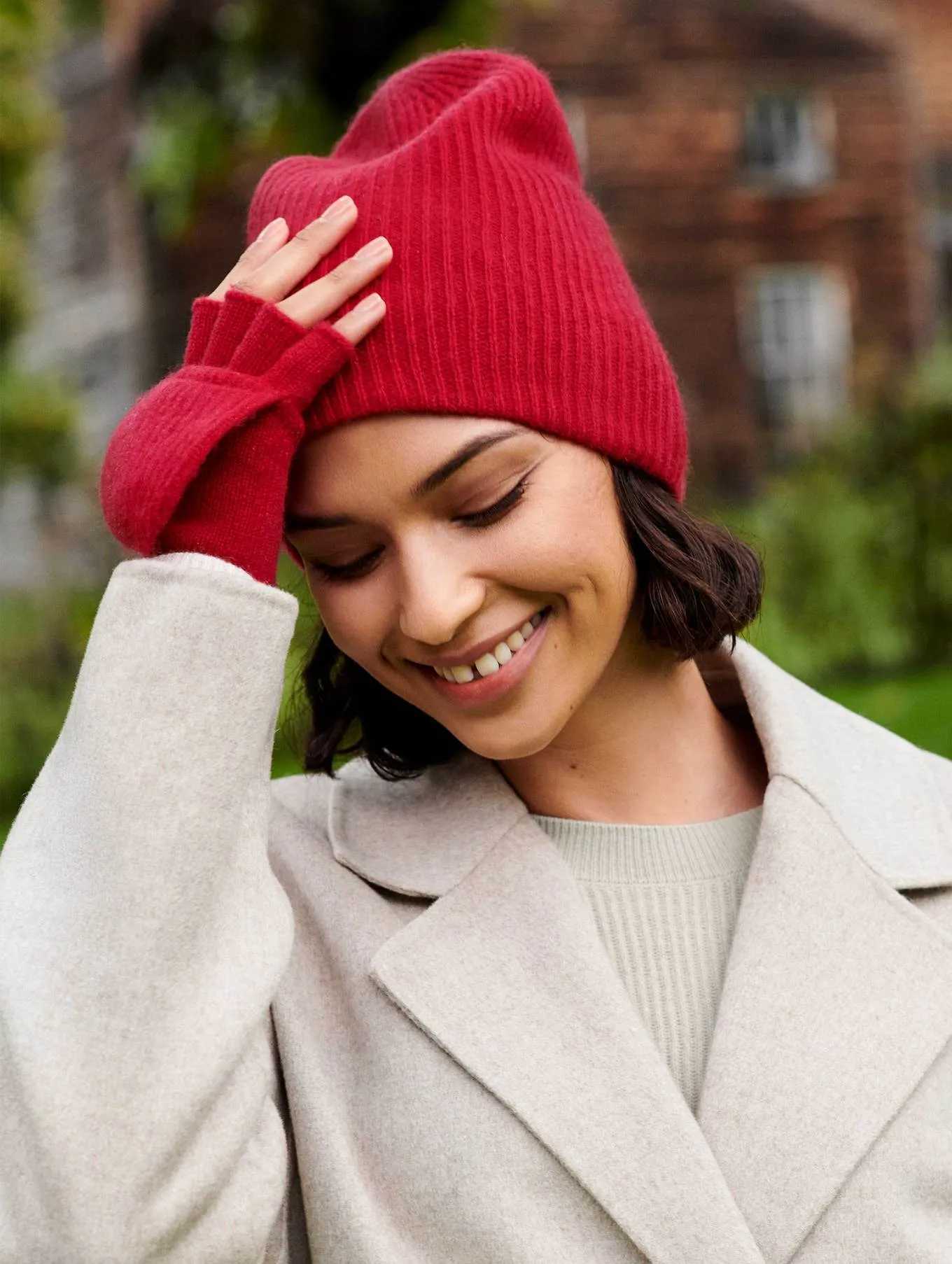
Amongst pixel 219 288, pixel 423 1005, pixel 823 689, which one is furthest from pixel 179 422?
pixel 823 689

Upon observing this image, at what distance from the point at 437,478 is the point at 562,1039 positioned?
74 centimetres

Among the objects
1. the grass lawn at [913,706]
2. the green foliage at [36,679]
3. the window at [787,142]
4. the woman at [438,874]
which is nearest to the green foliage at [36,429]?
the green foliage at [36,679]

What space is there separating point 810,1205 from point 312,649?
107 centimetres

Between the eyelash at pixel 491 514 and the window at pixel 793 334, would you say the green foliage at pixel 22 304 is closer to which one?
the window at pixel 793 334

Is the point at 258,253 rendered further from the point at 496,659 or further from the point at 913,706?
the point at 913,706

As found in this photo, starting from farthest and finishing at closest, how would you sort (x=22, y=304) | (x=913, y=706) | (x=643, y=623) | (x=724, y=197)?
1. (x=724, y=197)
2. (x=22, y=304)
3. (x=913, y=706)
4. (x=643, y=623)

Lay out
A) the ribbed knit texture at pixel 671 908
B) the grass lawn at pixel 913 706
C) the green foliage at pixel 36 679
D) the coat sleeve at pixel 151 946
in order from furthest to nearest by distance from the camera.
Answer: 1. the green foliage at pixel 36 679
2. the grass lawn at pixel 913 706
3. the ribbed knit texture at pixel 671 908
4. the coat sleeve at pixel 151 946

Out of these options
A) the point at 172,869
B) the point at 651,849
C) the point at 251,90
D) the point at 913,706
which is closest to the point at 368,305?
the point at 172,869

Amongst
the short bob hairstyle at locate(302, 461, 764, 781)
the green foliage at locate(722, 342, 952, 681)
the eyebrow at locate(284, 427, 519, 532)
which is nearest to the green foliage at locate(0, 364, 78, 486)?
the green foliage at locate(722, 342, 952, 681)

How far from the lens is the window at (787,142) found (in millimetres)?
17188

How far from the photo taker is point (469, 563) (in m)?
1.92

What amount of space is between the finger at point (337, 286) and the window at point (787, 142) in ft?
53.0

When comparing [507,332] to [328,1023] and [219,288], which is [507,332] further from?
[328,1023]

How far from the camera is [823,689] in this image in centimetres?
784
